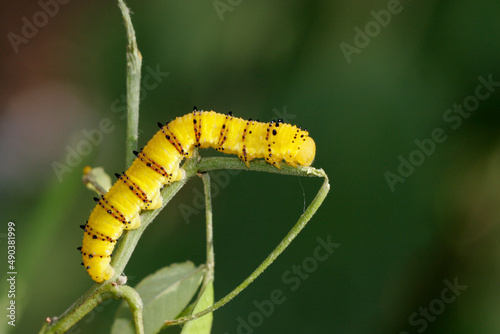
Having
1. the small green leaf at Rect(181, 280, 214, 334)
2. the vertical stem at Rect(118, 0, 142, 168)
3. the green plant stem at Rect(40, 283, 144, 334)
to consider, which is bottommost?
the small green leaf at Rect(181, 280, 214, 334)

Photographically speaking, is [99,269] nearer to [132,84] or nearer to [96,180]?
[96,180]

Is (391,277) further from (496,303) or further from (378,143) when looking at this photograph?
(378,143)

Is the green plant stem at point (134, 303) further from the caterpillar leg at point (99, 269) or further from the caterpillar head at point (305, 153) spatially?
the caterpillar head at point (305, 153)

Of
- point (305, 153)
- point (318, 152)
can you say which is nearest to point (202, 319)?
point (305, 153)

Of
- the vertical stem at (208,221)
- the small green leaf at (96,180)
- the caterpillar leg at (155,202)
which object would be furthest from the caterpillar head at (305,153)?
the small green leaf at (96,180)

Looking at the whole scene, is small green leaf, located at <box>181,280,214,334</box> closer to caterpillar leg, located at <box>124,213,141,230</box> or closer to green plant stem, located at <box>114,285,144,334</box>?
green plant stem, located at <box>114,285,144,334</box>

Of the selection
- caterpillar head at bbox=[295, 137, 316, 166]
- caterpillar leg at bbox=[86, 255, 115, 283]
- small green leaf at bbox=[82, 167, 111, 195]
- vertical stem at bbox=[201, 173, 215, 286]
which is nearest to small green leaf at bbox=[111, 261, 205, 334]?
vertical stem at bbox=[201, 173, 215, 286]
